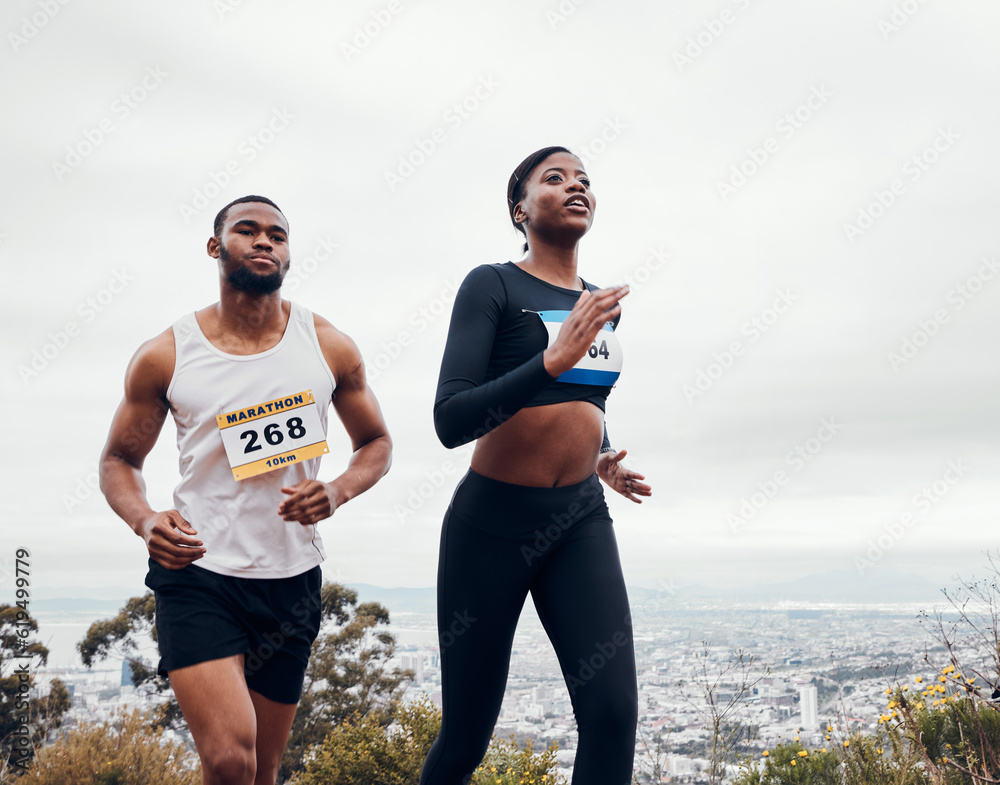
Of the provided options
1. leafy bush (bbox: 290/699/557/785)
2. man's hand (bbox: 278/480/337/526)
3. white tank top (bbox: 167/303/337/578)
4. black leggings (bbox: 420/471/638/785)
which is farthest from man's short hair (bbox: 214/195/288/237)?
leafy bush (bbox: 290/699/557/785)

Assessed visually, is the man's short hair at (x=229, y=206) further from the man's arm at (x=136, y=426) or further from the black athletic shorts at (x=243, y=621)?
the black athletic shorts at (x=243, y=621)

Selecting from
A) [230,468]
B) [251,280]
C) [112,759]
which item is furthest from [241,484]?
[112,759]

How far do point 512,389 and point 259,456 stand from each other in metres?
0.89

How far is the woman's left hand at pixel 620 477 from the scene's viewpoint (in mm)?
3205

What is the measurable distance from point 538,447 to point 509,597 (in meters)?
0.51

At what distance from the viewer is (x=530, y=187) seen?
317 centimetres

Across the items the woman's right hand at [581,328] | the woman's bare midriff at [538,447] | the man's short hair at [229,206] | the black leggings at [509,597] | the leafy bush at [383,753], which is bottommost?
the leafy bush at [383,753]

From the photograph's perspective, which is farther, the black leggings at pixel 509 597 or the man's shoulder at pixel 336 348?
the man's shoulder at pixel 336 348

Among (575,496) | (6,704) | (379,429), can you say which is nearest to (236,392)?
(379,429)

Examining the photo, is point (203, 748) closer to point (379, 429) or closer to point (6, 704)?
point (379, 429)

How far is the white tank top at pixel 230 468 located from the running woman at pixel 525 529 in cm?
50

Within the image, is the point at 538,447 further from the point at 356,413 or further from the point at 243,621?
the point at 243,621

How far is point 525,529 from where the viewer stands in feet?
9.12

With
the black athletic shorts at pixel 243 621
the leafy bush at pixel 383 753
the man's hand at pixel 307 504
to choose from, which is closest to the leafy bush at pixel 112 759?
the leafy bush at pixel 383 753
